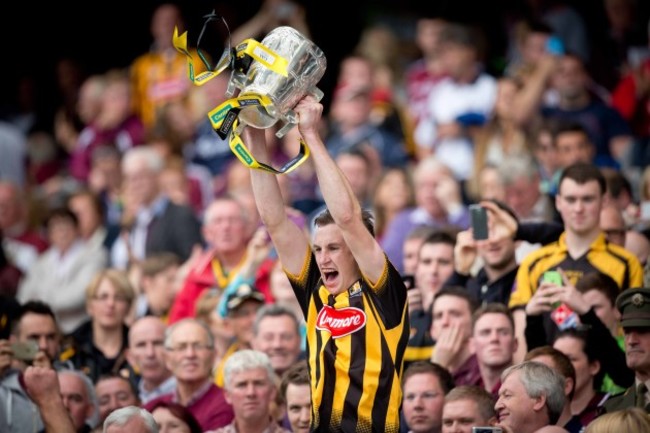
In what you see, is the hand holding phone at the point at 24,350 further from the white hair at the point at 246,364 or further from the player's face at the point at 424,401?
the player's face at the point at 424,401

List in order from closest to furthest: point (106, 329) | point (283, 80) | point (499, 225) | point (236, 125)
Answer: point (283, 80)
point (236, 125)
point (499, 225)
point (106, 329)

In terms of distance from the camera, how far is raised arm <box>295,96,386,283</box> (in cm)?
768

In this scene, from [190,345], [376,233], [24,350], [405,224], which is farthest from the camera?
[376,233]

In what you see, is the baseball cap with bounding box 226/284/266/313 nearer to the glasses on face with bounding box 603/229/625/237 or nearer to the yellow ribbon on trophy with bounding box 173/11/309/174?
the glasses on face with bounding box 603/229/625/237

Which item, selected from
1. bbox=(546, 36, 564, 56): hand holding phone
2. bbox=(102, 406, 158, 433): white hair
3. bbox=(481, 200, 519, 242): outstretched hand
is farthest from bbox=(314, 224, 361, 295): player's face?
bbox=(546, 36, 564, 56): hand holding phone

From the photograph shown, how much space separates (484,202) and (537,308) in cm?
113

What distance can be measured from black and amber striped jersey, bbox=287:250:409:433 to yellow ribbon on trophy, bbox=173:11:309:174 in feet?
2.52

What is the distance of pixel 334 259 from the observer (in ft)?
26.2

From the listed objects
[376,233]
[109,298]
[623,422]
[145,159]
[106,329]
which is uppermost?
[145,159]

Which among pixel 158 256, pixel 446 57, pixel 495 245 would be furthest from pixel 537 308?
pixel 446 57

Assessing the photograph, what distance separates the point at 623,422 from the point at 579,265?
99.8 inches

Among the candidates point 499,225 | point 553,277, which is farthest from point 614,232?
point 553,277

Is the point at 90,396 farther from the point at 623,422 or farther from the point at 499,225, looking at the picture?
the point at 623,422

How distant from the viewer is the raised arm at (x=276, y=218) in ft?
26.3
